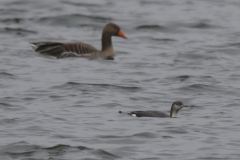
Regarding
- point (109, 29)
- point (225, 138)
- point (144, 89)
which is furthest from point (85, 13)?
point (225, 138)

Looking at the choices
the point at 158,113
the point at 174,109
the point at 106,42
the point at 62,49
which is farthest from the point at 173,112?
the point at 106,42

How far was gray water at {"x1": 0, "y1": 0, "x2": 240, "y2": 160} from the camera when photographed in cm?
1033

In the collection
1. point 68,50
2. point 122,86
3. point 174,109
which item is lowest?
point 122,86

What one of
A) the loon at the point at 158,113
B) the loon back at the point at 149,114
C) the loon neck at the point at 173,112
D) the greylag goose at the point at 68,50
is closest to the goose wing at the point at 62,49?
the greylag goose at the point at 68,50

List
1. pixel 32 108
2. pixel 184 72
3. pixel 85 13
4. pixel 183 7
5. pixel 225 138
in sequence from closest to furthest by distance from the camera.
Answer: pixel 225 138 < pixel 32 108 < pixel 184 72 < pixel 85 13 < pixel 183 7

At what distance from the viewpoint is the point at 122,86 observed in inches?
597

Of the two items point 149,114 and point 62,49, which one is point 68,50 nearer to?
point 62,49

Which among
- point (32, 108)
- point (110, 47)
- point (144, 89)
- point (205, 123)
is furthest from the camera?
point (110, 47)

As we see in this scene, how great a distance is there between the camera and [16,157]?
9.66m

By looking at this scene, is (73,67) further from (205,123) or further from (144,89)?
(205,123)

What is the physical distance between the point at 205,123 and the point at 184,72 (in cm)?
543

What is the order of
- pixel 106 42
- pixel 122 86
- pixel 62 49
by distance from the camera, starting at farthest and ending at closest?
pixel 106 42, pixel 62 49, pixel 122 86

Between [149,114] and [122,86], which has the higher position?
[149,114]

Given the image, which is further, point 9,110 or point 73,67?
point 73,67
